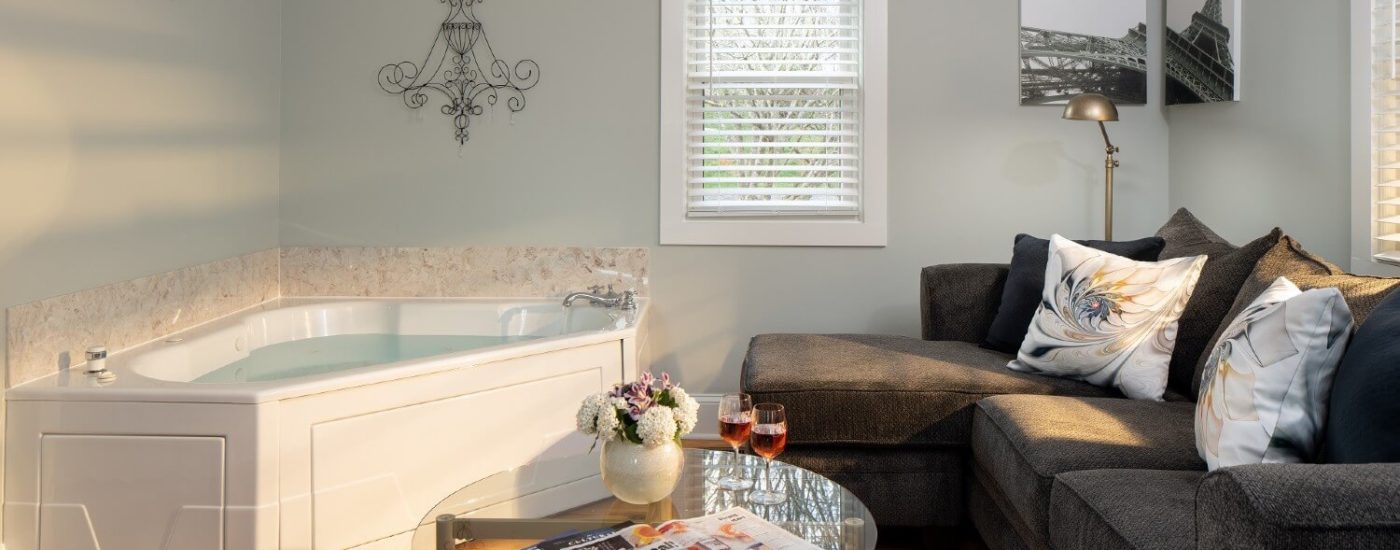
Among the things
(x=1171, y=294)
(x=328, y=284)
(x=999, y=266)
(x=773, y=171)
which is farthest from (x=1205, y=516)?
(x=328, y=284)

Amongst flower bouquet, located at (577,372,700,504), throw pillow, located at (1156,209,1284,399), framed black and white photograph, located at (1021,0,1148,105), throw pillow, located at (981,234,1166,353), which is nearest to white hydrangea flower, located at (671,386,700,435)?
flower bouquet, located at (577,372,700,504)

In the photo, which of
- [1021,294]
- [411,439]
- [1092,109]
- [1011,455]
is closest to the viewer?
[1011,455]

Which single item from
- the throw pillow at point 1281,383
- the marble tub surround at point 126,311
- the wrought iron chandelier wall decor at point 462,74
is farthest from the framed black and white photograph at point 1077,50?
the marble tub surround at point 126,311

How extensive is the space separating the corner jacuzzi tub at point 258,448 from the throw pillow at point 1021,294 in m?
1.40

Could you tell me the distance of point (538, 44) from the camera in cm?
434

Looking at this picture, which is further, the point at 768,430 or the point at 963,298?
the point at 963,298

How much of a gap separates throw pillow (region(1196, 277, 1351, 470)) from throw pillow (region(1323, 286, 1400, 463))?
29 mm

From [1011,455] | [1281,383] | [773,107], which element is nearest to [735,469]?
[1011,455]

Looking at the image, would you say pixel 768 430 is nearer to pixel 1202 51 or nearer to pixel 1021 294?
pixel 1021 294

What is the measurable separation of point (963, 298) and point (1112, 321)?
76cm

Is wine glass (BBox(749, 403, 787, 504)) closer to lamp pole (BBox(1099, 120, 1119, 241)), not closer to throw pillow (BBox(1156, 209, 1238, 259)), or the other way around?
throw pillow (BBox(1156, 209, 1238, 259))

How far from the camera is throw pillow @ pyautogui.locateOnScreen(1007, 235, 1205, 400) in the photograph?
9.53 feet

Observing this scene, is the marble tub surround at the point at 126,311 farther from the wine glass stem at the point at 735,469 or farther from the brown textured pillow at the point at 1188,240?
the brown textured pillow at the point at 1188,240

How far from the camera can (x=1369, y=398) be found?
1.68m
